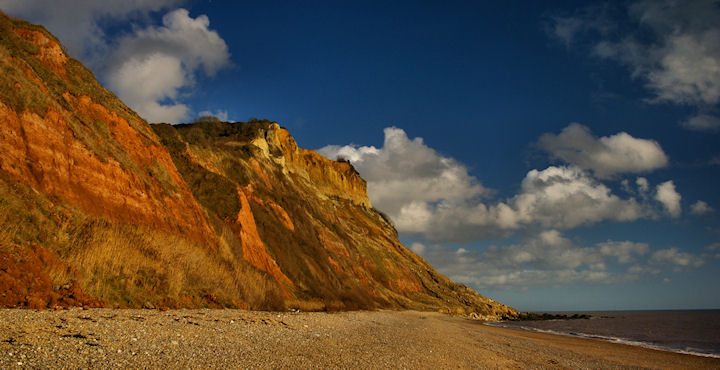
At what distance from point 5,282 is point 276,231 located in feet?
71.1

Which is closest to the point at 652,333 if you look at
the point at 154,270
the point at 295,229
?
the point at 295,229

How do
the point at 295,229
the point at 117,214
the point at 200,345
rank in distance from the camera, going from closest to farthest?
the point at 200,345 < the point at 117,214 < the point at 295,229

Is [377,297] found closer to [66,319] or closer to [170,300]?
[170,300]

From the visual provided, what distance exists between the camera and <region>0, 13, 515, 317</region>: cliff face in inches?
401

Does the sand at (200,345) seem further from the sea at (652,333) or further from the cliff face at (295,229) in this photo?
the sea at (652,333)

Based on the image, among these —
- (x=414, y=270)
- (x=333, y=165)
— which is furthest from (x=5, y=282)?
(x=333, y=165)

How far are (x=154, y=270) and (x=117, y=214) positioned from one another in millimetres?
3103

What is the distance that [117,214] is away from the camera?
47.3 ft

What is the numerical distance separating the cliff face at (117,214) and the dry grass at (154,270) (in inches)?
1.9

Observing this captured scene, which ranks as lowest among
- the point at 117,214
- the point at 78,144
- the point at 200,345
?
the point at 200,345

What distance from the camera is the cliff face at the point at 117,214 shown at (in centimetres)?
1019

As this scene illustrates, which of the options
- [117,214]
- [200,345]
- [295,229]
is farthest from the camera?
[295,229]

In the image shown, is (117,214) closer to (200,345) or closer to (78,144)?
→ (78,144)

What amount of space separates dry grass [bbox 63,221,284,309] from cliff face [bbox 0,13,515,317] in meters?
0.05
